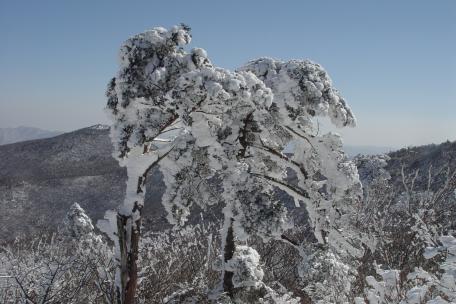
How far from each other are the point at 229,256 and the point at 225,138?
3.36m

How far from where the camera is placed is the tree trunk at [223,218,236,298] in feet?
35.6

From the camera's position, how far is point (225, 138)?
32.4 ft

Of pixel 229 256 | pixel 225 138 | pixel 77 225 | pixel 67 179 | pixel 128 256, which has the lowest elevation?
pixel 77 225

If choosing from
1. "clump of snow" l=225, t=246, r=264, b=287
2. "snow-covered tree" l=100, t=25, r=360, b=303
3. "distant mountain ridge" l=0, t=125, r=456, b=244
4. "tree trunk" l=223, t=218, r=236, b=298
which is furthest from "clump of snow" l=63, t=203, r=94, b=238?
"distant mountain ridge" l=0, t=125, r=456, b=244

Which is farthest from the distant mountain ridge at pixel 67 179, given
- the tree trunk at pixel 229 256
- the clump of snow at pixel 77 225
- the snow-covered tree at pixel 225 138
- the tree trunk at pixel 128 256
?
the tree trunk at pixel 128 256

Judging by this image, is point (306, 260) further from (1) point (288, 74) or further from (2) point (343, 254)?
(1) point (288, 74)

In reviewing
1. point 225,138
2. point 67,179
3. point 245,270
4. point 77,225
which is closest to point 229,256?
point 245,270

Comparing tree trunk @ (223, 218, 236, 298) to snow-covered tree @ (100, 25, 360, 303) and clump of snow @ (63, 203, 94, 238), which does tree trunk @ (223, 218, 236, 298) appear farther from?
clump of snow @ (63, 203, 94, 238)

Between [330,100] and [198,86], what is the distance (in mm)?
3296

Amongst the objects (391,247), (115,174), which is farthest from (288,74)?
(115,174)

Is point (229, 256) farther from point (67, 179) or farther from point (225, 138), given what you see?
point (67, 179)

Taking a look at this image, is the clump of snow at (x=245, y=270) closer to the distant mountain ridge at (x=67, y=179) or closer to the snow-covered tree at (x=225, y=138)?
the snow-covered tree at (x=225, y=138)

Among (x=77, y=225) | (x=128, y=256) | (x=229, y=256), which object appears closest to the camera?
(x=128, y=256)

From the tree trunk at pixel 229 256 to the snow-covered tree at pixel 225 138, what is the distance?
0.03 m
